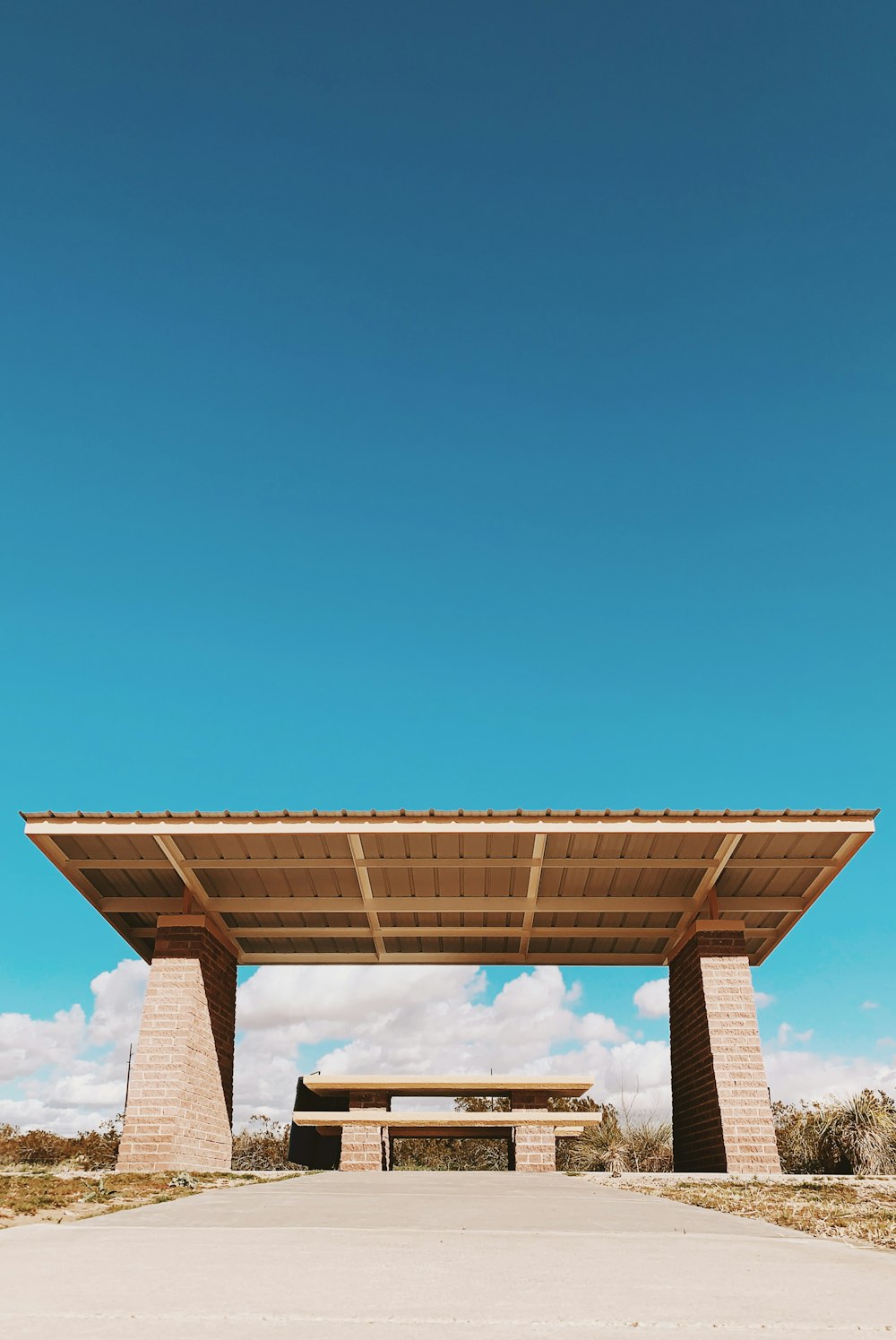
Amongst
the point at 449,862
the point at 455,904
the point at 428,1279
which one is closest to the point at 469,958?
the point at 455,904

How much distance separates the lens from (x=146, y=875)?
48.1 ft

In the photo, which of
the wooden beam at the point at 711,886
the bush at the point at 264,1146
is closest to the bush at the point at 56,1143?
the bush at the point at 264,1146

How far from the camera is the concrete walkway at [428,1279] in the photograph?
7.20 ft

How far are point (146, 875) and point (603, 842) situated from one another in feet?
24.5

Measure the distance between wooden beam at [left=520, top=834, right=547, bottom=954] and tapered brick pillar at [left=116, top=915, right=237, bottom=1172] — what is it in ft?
17.9

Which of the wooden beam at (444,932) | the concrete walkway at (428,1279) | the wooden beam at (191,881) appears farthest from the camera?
the wooden beam at (444,932)

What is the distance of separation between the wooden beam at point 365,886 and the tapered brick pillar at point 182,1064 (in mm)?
2705

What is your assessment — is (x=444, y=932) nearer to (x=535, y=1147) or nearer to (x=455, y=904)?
(x=455, y=904)

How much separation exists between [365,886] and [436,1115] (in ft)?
24.4

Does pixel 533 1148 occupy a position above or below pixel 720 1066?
below

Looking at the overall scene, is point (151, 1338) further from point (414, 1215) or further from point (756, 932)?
point (756, 932)

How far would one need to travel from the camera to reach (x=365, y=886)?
14.7 m

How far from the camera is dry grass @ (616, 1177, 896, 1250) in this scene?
4.66 metres

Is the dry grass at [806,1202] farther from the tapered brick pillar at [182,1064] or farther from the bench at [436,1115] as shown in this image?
the bench at [436,1115]
